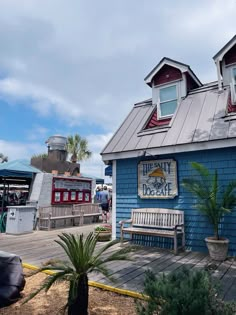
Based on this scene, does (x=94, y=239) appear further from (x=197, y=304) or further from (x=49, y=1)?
(x=49, y=1)

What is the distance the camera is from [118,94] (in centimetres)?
1016

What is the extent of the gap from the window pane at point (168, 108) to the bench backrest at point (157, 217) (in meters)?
3.26

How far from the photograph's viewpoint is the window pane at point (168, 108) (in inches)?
291

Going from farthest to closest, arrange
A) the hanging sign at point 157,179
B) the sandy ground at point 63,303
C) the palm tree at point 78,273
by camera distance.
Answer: the hanging sign at point 157,179
the sandy ground at point 63,303
the palm tree at point 78,273

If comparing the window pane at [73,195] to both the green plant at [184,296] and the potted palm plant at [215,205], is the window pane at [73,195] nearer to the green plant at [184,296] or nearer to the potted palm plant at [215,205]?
the potted palm plant at [215,205]

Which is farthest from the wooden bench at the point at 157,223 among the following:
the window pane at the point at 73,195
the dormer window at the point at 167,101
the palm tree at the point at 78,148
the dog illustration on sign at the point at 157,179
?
the palm tree at the point at 78,148

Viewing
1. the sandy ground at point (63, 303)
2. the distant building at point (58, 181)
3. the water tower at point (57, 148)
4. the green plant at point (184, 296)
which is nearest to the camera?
the green plant at point (184, 296)

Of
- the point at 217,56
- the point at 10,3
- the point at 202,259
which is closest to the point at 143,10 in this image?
the point at 217,56

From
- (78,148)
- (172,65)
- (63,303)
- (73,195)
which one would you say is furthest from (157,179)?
(78,148)

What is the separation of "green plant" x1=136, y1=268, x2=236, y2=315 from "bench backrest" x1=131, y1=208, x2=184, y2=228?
12.5ft

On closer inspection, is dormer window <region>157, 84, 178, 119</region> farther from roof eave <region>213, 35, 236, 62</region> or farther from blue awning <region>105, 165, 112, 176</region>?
blue awning <region>105, 165, 112, 176</region>

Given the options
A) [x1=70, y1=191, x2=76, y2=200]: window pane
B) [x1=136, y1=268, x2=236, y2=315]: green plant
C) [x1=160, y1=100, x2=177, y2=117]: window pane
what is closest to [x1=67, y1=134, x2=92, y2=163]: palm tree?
[x1=70, y1=191, x2=76, y2=200]: window pane

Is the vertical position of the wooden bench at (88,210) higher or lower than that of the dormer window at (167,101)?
lower

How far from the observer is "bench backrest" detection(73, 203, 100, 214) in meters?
10.6
